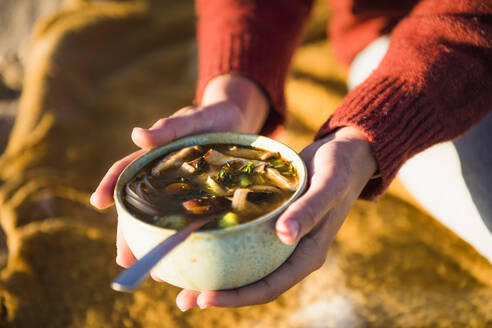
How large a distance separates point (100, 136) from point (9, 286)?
3.21 feet

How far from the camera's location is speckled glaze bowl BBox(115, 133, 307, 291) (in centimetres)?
88

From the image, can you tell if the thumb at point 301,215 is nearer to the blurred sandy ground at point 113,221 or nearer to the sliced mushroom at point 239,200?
the sliced mushroom at point 239,200

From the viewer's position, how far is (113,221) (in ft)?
6.21

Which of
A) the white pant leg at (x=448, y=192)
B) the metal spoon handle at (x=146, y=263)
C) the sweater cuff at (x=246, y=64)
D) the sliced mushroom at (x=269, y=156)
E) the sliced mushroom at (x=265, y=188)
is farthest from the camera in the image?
the sweater cuff at (x=246, y=64)

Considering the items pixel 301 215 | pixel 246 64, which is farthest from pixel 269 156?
pixel 246 64

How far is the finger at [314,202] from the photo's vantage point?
0.88 m

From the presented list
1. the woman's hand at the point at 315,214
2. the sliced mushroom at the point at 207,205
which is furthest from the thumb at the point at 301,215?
the sliced mushroom at the point at 207,205

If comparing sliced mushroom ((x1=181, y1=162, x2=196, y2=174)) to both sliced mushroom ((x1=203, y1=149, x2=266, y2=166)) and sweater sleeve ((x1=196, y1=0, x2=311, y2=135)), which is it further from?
sweater sleeve ((x1=196, y1=0, x2=311, y2=135))

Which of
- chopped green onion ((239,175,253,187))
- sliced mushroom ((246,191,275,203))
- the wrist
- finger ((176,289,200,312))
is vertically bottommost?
finger ((176,289,200,312))

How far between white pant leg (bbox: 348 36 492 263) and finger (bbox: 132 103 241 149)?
64cm

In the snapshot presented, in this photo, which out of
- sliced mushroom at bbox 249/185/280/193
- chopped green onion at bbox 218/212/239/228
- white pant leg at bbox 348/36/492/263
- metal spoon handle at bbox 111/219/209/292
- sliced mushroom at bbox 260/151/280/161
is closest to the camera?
metal spoon handle at bbox 111/219/209/292

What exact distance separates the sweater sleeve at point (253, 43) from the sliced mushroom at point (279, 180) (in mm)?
606

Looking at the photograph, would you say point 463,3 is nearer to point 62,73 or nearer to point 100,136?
point 100,136

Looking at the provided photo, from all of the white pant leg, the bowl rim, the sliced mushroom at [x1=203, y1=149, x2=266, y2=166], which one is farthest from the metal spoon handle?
the white pant leg
